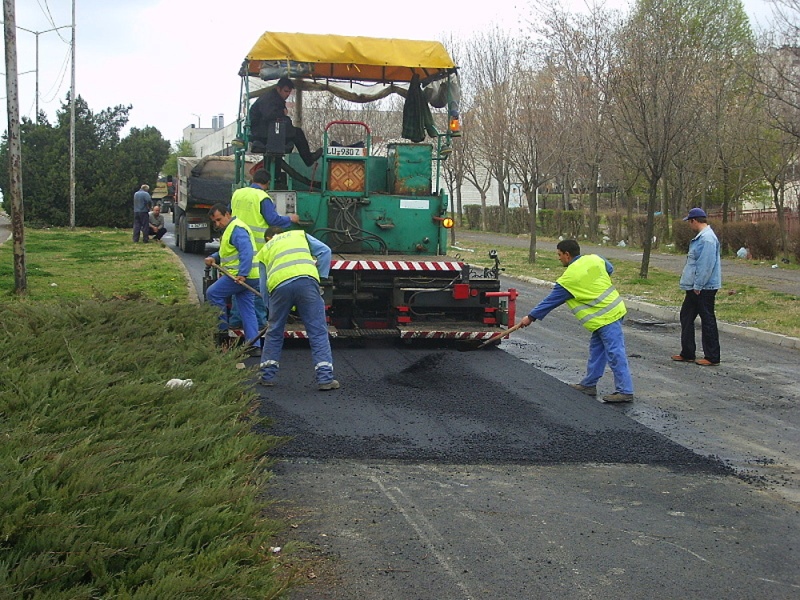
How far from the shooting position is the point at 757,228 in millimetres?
24703

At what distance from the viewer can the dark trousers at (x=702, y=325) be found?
10430mm

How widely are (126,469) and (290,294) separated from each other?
172 inches

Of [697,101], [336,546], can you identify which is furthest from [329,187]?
[697,101]

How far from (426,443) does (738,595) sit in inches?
110

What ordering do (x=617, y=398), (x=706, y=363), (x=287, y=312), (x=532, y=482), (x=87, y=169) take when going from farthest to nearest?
(x=87, y=169) → (x=706, y=363) → (x=287, y=312) → (x=617, y=398) → (x=532, y=482)

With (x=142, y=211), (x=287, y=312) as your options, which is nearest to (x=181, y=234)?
(x=142, y=211)

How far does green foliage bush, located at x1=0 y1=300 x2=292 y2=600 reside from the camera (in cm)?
347

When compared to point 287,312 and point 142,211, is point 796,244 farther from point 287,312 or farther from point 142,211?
point 287,312

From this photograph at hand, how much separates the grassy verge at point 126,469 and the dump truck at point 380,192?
3.06 meters

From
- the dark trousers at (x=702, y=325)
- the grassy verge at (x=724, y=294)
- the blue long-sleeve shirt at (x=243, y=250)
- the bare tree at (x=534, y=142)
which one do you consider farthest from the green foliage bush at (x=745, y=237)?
the blue long-sleeve shirt at (x=243, y=250)

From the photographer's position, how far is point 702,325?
10703mm

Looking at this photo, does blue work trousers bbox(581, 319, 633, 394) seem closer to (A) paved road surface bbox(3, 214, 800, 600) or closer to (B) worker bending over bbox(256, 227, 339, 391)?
(A) paved road surface bbox(3, 214, 800, 600)

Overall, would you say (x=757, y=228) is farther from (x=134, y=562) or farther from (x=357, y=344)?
(x=134, y=562)

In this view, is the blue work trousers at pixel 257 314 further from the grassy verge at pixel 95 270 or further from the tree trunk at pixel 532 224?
the tree trunk at pixel 532 224
